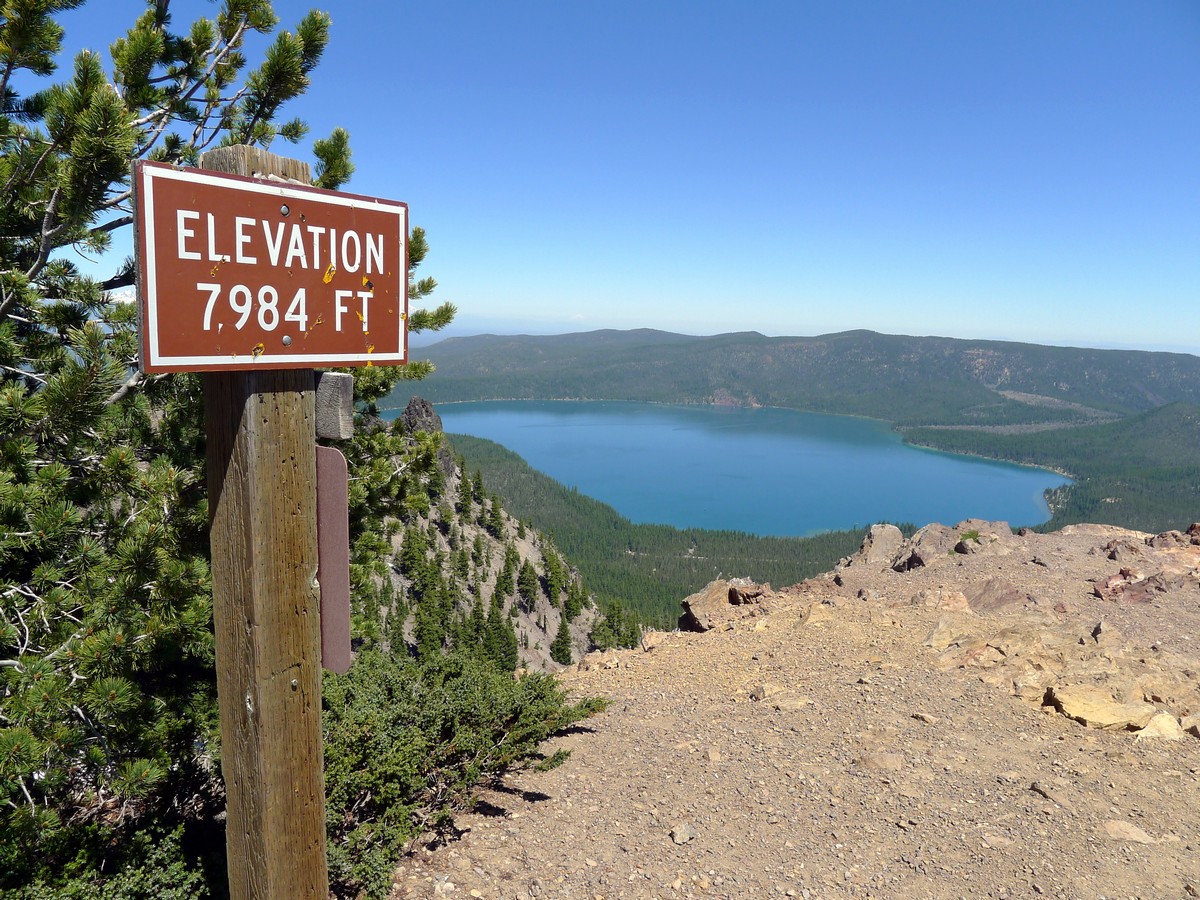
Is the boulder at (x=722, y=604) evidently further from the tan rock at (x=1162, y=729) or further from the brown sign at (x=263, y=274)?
the brown sign at (x=263, y=274)

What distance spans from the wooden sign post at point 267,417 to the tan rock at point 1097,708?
6.60m

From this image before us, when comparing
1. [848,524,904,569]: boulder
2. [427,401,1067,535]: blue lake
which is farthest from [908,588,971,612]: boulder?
[427,401,1067,535]: blue lake

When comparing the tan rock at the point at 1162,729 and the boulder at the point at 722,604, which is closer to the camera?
the tan rock at the point at 1162,729

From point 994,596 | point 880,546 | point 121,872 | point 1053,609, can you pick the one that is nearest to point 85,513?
point 121,872

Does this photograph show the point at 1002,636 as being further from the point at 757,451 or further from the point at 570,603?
the point at 757,451

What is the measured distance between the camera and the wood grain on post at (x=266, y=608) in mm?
1877

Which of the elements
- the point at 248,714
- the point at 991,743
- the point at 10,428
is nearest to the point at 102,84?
the point at 10,428

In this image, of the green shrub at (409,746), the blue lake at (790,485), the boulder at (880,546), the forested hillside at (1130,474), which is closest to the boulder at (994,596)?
the boulder at (880,546)

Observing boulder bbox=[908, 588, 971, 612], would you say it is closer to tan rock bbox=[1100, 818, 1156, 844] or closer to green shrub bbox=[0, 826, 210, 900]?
tan rock bbox=[1100, 818, 1156, 844]

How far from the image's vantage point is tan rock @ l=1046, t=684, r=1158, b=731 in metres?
6.09

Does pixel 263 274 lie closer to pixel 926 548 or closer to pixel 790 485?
pixel 926 548

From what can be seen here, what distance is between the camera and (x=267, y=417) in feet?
6.24

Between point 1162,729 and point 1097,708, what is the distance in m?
0.46

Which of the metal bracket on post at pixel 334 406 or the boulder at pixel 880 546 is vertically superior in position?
the metal bracket on post at pixel 334 406
